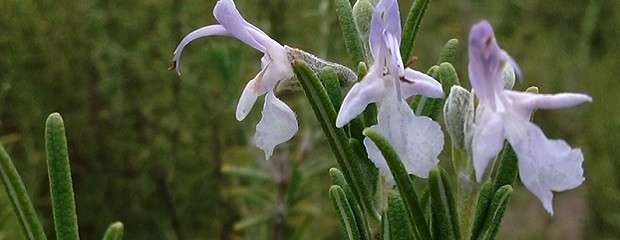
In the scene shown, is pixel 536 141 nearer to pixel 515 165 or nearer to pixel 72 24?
pixel 515 165

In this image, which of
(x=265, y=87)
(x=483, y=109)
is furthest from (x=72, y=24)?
(x=483, y=109)

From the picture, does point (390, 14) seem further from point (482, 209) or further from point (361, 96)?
point (482, 209)

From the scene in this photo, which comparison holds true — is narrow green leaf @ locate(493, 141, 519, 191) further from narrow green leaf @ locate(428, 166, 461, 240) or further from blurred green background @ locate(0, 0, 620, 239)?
blurred green background @ locate(0, 0, 620, 239)

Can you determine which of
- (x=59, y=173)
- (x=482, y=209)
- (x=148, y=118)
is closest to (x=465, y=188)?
(x=482, y=209)

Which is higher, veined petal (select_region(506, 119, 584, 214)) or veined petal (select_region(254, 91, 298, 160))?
veined petal (select_region(254, 91, 298, 160))

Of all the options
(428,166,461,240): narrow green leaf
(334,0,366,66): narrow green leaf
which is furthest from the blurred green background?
(428,166,461,240): narrow green leaf
